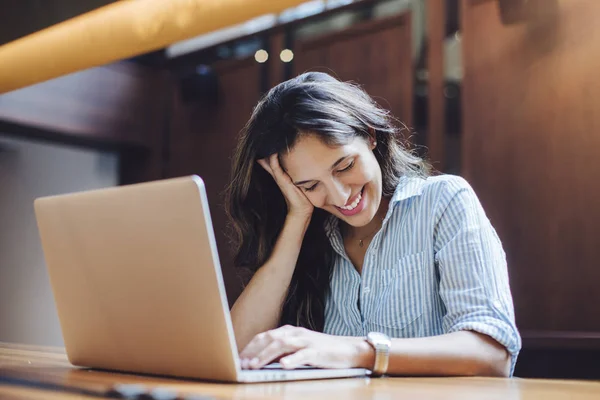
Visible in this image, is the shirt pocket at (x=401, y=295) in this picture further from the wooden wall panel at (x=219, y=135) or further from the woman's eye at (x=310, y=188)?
the wooden wall panel at (x=219, y=135)

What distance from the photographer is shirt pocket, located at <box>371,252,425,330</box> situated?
135cm

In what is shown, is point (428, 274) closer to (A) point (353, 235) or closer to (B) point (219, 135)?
(A) point (353, 235)

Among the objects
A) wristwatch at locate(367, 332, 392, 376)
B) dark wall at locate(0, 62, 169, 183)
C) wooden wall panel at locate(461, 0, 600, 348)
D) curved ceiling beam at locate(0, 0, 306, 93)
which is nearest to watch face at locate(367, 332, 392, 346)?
wristwatch at locate(367, 332, 392, 376)

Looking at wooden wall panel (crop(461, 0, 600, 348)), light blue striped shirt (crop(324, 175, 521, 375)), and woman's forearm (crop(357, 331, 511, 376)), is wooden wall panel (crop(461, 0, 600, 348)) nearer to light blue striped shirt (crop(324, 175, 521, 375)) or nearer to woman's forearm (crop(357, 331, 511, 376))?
light blue striped shirt (crop(324, 175, 521, 375))

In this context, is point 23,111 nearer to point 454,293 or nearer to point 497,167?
point 497,167

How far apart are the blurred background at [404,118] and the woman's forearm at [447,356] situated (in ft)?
3.18

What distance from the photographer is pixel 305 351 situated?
0.93 meters

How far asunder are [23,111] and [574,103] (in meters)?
2.21

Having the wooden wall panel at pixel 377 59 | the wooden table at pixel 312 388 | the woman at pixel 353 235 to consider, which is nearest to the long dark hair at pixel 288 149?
the woman at pixel 353 235

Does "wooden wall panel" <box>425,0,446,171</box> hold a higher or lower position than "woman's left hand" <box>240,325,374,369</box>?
higher

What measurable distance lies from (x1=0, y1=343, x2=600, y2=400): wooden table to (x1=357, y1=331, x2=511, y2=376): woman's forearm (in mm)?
56

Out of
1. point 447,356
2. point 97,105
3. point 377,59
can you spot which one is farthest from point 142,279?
point 97,105

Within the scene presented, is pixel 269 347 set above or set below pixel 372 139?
below

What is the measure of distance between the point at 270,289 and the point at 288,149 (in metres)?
0.30
